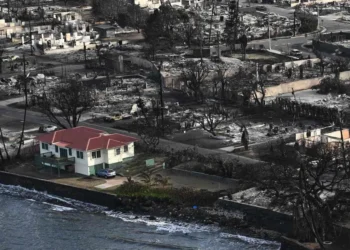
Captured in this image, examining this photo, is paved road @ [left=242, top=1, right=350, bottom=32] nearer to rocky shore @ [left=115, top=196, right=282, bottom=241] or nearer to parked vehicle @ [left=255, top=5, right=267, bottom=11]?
parked vehicle @ [left=255, top=5, right=267, bottom=11]

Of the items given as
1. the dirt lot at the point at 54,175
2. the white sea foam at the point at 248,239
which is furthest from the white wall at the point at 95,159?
the white sea foam at the point at 248,239

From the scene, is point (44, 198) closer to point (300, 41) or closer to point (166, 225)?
point (166, 225)

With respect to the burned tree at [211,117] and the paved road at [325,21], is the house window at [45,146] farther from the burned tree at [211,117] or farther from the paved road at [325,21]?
→ the paved road at [325,21]

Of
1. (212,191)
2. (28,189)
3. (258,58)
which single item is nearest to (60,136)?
(28,189)

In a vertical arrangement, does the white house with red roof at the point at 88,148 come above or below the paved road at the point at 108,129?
above

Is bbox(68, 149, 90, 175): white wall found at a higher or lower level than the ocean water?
higher

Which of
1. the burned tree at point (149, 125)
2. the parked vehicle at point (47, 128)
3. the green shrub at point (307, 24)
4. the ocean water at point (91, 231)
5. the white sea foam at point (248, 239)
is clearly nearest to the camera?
the white sea foam at point (248, 239)

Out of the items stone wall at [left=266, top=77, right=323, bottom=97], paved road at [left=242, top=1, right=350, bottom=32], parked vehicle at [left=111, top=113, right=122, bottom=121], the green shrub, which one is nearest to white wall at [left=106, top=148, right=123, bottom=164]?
parked vehicle at [left=111, top=113, right=122, bottom=121]
